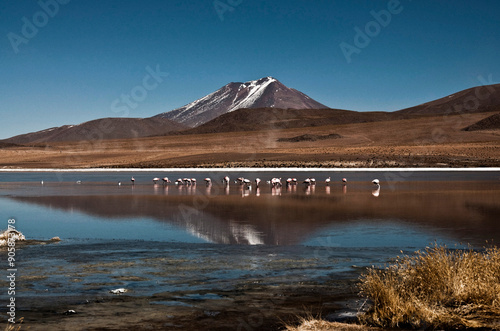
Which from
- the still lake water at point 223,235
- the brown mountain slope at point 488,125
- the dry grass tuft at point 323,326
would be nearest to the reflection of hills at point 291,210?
the still lake water at point 223,235

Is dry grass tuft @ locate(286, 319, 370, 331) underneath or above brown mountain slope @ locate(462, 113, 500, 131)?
underneath

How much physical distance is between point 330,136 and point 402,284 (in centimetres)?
10320

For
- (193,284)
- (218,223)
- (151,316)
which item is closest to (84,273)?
(193,284)

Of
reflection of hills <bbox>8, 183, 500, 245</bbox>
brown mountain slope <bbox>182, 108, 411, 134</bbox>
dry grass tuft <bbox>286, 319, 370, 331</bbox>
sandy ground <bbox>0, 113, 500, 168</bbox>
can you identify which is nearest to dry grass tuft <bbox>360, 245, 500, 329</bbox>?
dry grass tuft <bbox>286, 319, 370, 331</bbox>

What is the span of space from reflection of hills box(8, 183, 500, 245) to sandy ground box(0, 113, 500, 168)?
3332cm

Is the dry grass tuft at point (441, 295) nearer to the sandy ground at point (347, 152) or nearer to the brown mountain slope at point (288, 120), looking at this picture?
the sandy ground at point (347, 152)

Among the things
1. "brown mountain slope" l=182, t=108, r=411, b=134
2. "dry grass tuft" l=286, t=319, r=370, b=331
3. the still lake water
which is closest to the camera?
"dry grass tuft" l=286, t=319, r=370, b=331

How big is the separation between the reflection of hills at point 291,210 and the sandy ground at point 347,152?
109 ft

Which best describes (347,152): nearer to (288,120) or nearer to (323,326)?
(323,326)

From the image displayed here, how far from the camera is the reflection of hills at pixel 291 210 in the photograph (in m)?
13.3

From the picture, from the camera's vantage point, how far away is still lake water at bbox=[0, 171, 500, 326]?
8523 mm

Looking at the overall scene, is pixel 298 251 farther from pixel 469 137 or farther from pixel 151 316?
pixel 469 137

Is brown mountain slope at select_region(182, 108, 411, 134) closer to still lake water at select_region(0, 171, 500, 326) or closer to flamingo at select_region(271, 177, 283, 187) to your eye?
flamingo at select_region(271, 177, 283, 187)

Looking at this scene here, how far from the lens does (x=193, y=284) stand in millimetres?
7988
